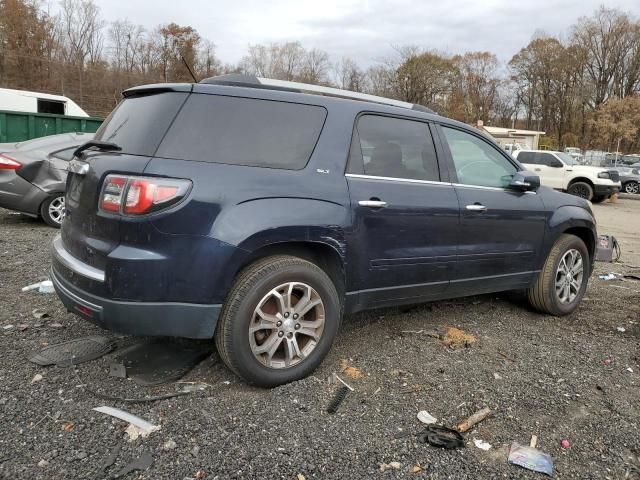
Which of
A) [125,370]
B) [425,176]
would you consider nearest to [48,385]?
[125,370]

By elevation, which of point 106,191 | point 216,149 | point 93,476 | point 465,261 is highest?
point 216,149

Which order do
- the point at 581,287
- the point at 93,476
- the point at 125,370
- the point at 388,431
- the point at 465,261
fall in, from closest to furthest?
the point at 93,476, the point at 388,431, the point at 125,370, the point at 465,261, the point at 581,287

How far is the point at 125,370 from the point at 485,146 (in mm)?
3225

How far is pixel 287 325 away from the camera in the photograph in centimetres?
307

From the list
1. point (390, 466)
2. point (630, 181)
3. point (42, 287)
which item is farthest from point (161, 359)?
point (630, 181)

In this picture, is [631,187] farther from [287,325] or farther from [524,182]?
[287,325]

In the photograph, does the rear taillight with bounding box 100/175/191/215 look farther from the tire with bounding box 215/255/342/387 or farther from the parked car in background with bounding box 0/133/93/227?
the parked car in background with bounding box 0/133/93/227

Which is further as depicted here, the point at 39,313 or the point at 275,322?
the point at 39,313

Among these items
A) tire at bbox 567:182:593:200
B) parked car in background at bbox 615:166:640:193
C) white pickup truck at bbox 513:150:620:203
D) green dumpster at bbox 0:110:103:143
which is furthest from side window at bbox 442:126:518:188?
parked car in background at bbox 615:166:640:193

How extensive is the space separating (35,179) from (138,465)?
21.6 feet

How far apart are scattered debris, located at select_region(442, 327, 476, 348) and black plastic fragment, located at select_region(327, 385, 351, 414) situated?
1.12m

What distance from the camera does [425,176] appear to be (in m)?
3.76

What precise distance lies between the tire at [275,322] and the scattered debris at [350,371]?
25 centimetres

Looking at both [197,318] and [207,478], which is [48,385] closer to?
[197,318]
